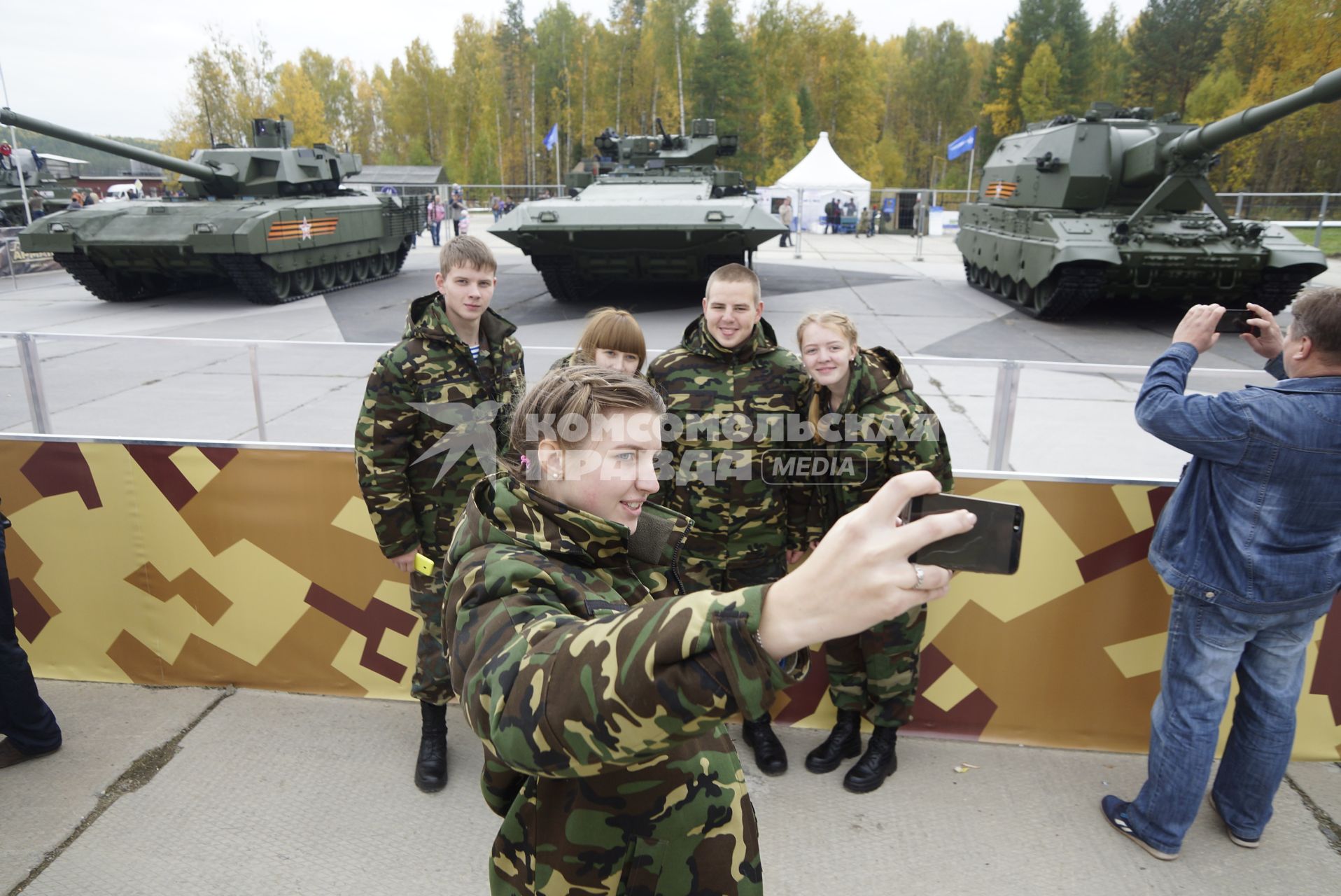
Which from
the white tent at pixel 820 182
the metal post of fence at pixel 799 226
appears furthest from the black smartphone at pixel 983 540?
the white tent at pixel 820 182

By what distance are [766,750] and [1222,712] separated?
155 centimetres

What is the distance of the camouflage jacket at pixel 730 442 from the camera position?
10.7 feet

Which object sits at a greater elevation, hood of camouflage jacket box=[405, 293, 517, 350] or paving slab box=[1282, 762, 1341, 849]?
hood of camouflage jacket box=[405, 293, 517, 350]

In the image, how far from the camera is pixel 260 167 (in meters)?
14.9

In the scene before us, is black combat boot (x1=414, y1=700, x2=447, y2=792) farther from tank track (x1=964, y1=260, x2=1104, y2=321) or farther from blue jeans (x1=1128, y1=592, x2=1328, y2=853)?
tank track (x1=964, y1=260, x2=1104, y2=321)

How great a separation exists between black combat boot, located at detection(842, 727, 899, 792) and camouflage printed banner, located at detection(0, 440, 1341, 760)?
1.05 feet

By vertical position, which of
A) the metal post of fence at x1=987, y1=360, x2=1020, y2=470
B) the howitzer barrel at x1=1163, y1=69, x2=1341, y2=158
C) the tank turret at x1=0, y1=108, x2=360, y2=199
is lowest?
the metal post of fence at x1=987, y1=360, x2=1020, y2=470

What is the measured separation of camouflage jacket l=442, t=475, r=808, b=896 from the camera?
3.06ft

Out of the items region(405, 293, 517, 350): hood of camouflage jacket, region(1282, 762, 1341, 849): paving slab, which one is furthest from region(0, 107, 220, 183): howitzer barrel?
region(1282, 762, 1341, 849): paving slab

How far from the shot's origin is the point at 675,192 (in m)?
12.9

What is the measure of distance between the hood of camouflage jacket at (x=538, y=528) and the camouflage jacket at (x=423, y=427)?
5.39 feet

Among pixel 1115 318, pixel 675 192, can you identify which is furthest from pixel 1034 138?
pixel 675 192

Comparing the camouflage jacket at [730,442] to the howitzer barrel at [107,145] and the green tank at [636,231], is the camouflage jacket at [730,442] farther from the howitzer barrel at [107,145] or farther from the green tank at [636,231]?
the howitzer barrel at [107,145]

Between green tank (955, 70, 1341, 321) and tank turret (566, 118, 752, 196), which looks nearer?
green tank (955, 70, 1341, 321)
